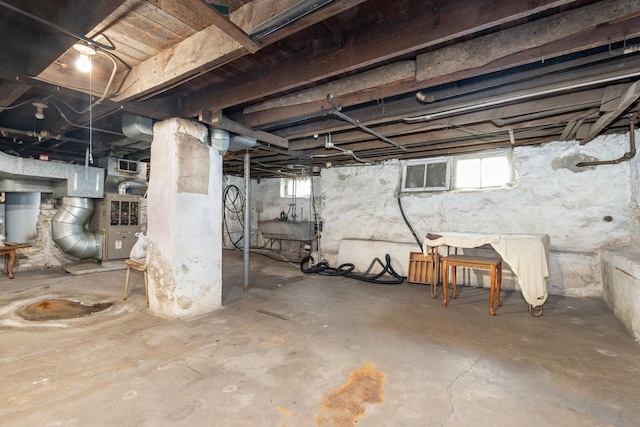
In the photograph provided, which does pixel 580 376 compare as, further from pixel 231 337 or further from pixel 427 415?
pixel 231 337

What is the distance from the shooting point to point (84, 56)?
6.77ft

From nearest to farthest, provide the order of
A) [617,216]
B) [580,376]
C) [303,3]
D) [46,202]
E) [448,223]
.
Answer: [303,3], [580,376], [617,216], [448,223], [46,202]

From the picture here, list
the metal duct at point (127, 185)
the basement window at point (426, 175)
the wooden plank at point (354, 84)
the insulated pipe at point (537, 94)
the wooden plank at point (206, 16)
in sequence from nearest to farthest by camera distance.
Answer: the wooden plank at point (206, 16) → the insulated pipe at point (537, 94) → the wooden plank at point (354, 84) → the basement window at point (426, 175) → the metal duct at point (127, 185)

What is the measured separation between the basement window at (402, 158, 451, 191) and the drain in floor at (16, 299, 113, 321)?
15.2ft

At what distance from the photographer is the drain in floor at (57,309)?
9.46 feet

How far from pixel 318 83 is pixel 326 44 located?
0.55 m

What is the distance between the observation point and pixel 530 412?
1557 mm

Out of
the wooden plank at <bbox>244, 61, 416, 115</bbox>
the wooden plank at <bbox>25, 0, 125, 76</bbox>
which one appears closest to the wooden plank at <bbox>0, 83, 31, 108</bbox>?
the wooden plank at <bbox>25, 0, 125, 76</bbox>

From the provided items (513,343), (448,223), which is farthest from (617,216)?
(513,343)

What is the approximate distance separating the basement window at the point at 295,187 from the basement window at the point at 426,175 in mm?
2814

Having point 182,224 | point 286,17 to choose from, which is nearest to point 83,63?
point 182,224

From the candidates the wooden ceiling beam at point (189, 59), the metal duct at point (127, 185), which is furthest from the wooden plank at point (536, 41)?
the metal duct at point (127, 185)

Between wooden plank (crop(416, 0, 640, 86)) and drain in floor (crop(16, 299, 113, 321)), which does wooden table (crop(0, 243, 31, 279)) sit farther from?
wooden plank (crop(416, 0, 640, 86))

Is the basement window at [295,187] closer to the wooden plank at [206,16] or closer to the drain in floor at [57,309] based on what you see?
the drain in floor at [57,309]
